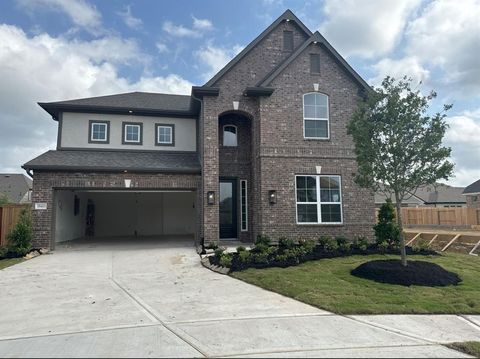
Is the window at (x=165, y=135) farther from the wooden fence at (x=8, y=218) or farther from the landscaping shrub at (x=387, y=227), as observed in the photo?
the landscaping shrub at (x=387, y=227)

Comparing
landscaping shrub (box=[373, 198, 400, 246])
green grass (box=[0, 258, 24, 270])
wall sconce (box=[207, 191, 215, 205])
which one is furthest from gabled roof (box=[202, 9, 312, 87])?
green grass (box=[0, 258, 24, 270])

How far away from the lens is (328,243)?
39.3ft

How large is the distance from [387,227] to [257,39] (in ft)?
29.4

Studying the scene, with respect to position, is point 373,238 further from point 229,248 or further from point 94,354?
point 94,354

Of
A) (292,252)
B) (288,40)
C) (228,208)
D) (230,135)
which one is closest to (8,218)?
(228,208)

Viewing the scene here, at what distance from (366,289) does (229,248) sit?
6.00m

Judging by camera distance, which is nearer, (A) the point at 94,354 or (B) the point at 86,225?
(A) the point at 94,354

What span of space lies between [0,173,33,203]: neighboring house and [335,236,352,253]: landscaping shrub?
32.8m

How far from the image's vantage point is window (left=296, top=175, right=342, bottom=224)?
13109mm

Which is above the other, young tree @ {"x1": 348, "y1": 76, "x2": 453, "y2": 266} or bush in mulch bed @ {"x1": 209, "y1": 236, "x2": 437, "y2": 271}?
young tree @ {"x1": 348, "y1": 76, "x2": 453, "y2": 266}

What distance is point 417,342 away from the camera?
14.5ft

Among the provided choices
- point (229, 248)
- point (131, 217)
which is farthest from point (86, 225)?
point (229, 248)

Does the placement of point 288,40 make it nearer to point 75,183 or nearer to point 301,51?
point 301,51

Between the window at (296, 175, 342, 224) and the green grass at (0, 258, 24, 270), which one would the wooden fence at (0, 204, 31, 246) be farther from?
the window at (296, 175, 342, 224)
